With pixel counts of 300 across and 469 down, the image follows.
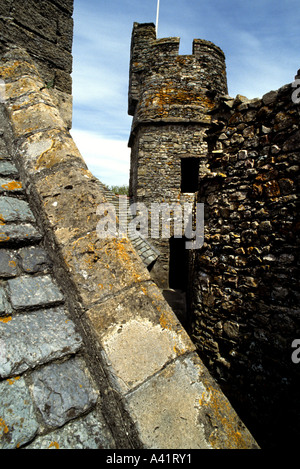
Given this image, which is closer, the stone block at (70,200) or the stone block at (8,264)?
the stone block at (8,264)

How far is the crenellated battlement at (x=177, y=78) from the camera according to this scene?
9.48 metres

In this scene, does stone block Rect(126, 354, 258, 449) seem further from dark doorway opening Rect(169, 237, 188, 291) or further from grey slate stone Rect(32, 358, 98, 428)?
dark doorway opening Rect(169, 237, 188, 291)

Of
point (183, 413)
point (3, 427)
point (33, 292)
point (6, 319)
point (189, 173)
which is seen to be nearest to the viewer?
point (3, 427)

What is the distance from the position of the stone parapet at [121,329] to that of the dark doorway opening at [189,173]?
8976 millimetres

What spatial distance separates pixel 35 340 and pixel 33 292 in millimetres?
202

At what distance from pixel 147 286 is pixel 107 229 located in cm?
33

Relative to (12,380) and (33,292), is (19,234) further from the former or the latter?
(12,380)

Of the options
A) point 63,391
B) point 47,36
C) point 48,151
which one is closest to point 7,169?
point 48,151

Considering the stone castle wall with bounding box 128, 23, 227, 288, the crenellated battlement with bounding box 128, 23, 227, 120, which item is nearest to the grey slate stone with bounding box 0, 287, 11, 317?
the stone castle wall with bounding box 128, 23, 227, 288

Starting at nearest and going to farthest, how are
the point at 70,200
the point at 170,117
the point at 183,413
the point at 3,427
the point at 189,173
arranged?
the point at 3,427 → the point at 183,413 → the point at 70,200 → the point at 170,117 → the point at 189,173

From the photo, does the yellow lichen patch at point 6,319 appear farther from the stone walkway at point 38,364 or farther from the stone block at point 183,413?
the stone block at point 183,413

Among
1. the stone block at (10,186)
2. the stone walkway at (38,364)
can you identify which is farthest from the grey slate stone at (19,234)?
the stone block at (10,186)

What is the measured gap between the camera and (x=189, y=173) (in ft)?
34.8

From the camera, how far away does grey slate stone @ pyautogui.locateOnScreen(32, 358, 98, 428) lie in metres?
0.79
